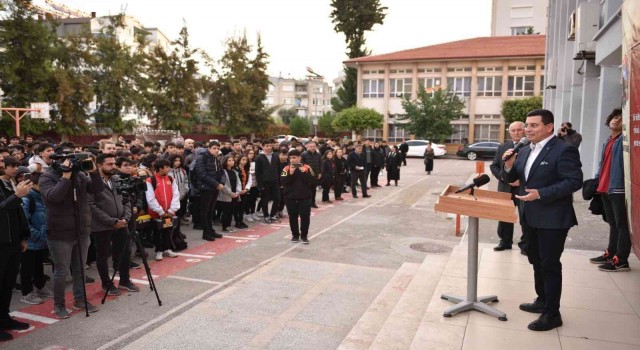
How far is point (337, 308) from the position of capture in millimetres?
5848

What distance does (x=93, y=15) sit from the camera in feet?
202

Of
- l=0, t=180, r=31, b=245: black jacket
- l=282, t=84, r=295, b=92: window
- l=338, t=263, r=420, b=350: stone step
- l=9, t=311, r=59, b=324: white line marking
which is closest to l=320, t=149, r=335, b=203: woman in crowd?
l=338, t=263, r=420, b=350: stone step

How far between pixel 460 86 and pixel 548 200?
A: 1785 inches

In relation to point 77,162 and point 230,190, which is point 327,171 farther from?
point 77,162

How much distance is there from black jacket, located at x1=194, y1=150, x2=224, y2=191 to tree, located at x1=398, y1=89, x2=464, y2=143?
34.5 m

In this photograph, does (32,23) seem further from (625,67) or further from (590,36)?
(625,67)

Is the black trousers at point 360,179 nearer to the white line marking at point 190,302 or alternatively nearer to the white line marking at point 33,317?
the white line marking at point 190,302

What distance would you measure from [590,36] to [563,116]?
243 inches

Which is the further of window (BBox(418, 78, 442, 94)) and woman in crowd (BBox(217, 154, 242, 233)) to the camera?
window (BBox(418, 78, 442, 94))

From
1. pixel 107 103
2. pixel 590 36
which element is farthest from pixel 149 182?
pixel 107 103

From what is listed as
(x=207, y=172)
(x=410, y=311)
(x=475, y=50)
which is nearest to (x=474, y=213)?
(x=410, y=311)

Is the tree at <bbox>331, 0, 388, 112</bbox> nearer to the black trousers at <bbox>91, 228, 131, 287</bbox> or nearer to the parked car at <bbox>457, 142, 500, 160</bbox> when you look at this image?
the parked car at <bbox>457, 142, 500, 160</bbox>

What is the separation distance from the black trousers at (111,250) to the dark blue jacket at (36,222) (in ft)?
2.42

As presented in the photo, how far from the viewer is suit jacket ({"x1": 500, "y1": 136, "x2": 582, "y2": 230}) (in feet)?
13.5
